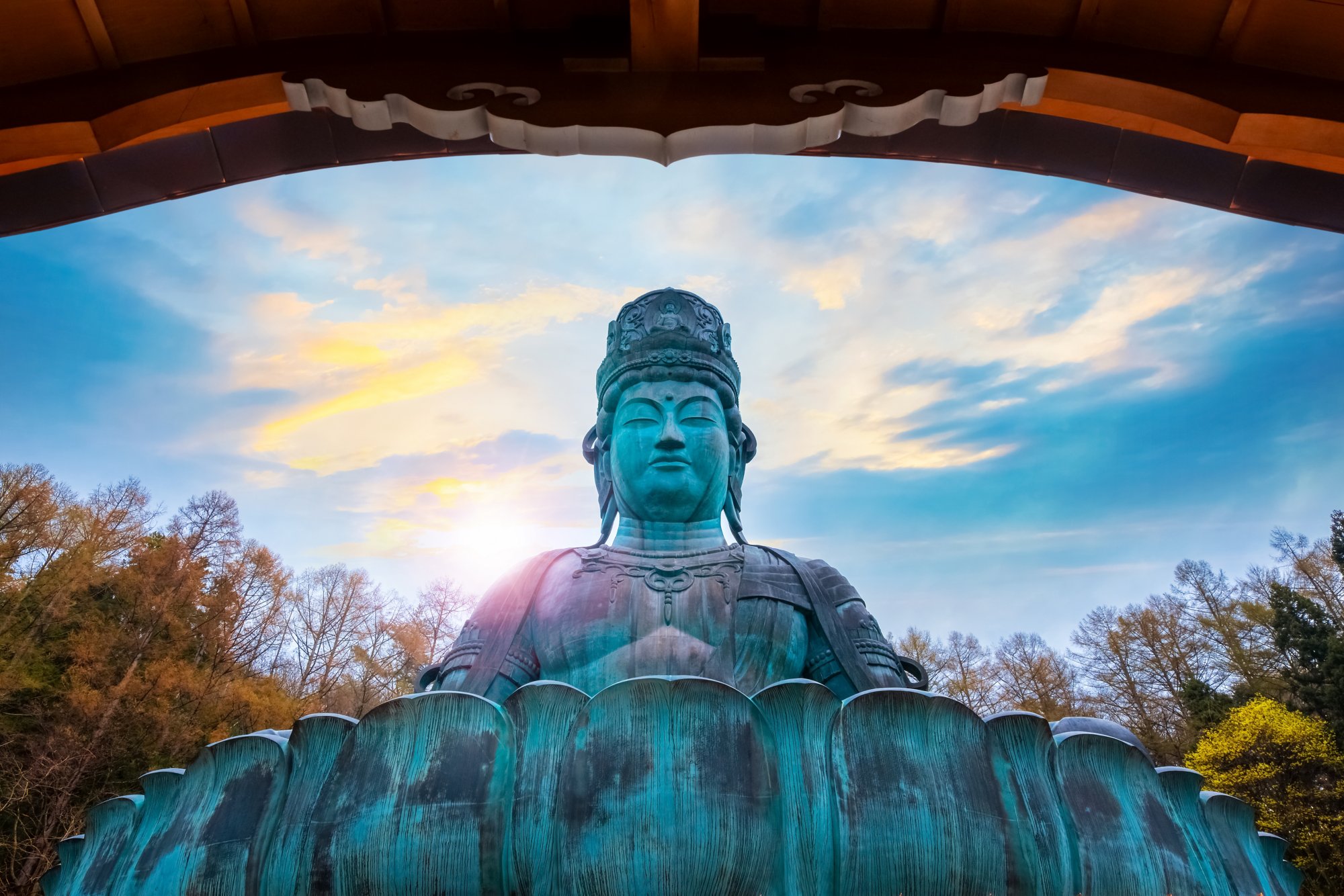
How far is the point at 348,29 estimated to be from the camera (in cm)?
256

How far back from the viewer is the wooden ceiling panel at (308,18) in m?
2.48

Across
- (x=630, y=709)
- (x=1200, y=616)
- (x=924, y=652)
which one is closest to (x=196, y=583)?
(x=924, y=652)

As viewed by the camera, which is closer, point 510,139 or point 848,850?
point 848,850

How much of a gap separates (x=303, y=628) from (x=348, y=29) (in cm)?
1682

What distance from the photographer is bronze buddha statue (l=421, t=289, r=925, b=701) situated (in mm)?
3035

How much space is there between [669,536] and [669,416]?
546 millimetres

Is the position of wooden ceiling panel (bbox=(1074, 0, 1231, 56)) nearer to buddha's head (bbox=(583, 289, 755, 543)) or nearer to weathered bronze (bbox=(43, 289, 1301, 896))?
buddha's head (bbox=(583, 289, 755, 543))

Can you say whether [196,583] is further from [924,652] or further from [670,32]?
[670,32]

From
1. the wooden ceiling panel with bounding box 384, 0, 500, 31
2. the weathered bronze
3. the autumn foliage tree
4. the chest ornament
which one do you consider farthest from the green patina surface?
the autumn foliage tree

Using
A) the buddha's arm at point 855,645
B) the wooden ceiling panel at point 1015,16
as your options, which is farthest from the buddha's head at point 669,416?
the wooden ceiling panel at point 1015,16

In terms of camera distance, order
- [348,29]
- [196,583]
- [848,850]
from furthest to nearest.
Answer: [196,583] → [348,29] → [848,850]

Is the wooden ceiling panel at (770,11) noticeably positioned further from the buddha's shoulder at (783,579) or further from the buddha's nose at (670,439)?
the buddha's shoulder at (783,579)

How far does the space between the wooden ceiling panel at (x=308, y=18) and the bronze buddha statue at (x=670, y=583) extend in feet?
5.74

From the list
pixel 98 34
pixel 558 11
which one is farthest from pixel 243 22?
pixel 558 11
